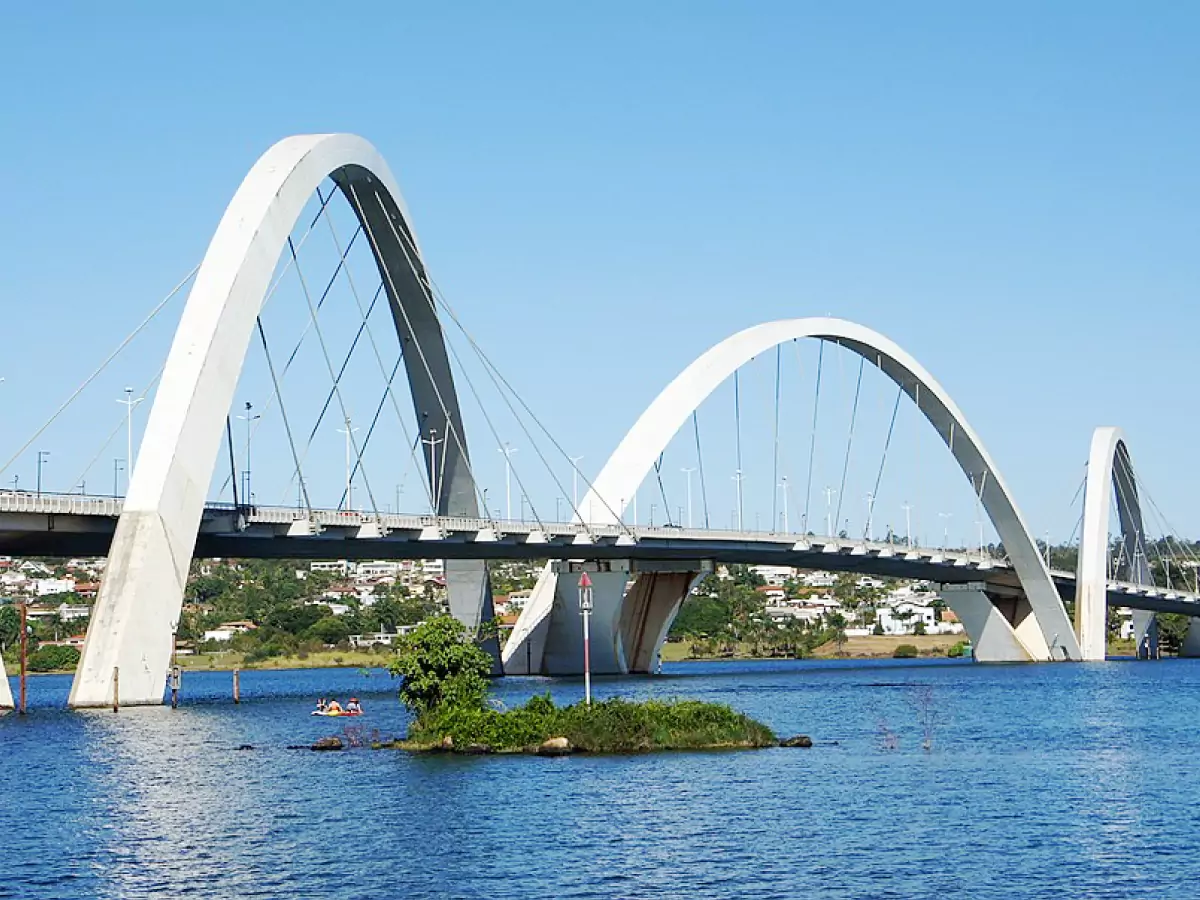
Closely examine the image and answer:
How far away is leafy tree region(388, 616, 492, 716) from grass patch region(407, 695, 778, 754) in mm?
749

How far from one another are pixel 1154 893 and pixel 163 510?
129ft

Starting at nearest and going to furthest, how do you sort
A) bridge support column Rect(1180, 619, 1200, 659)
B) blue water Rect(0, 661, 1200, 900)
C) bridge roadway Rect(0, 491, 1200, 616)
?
1. blue water Rect(0, 661, 1200, 900)
2. bridge roadway Rect(0, 491, 1200, 616)
3. bridge support column Rect(1180, 619, 1200, 659)

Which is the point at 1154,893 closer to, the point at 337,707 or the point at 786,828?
the point at 786,828

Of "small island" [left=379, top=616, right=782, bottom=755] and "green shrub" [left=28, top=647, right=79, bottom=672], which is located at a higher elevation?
"small island" [left=379, top=616, right=782, bottom=755]

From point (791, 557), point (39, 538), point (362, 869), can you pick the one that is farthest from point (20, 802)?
point (791, 557)

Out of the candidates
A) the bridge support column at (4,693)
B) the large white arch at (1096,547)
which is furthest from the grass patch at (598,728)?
the large white arch at (1096,547)

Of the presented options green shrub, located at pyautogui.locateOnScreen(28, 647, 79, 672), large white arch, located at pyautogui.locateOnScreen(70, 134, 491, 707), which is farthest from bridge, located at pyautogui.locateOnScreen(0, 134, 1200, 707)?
green shrub, located at pyautogui.locateOnScreen(28, 647, 79, 672)

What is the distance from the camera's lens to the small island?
51.1 m

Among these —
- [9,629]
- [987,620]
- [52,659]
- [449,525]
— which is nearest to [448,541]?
[449,525]

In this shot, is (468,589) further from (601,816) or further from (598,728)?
(601,816)

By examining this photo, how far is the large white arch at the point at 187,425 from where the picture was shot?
6234 cm

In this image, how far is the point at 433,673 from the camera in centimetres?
5506

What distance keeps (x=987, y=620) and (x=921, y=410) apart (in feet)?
58.5

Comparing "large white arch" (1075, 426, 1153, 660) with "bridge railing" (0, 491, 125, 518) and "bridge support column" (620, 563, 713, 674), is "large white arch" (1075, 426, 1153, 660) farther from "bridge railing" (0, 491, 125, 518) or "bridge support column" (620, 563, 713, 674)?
"bridge railing" (0, 491, 125, 518)
